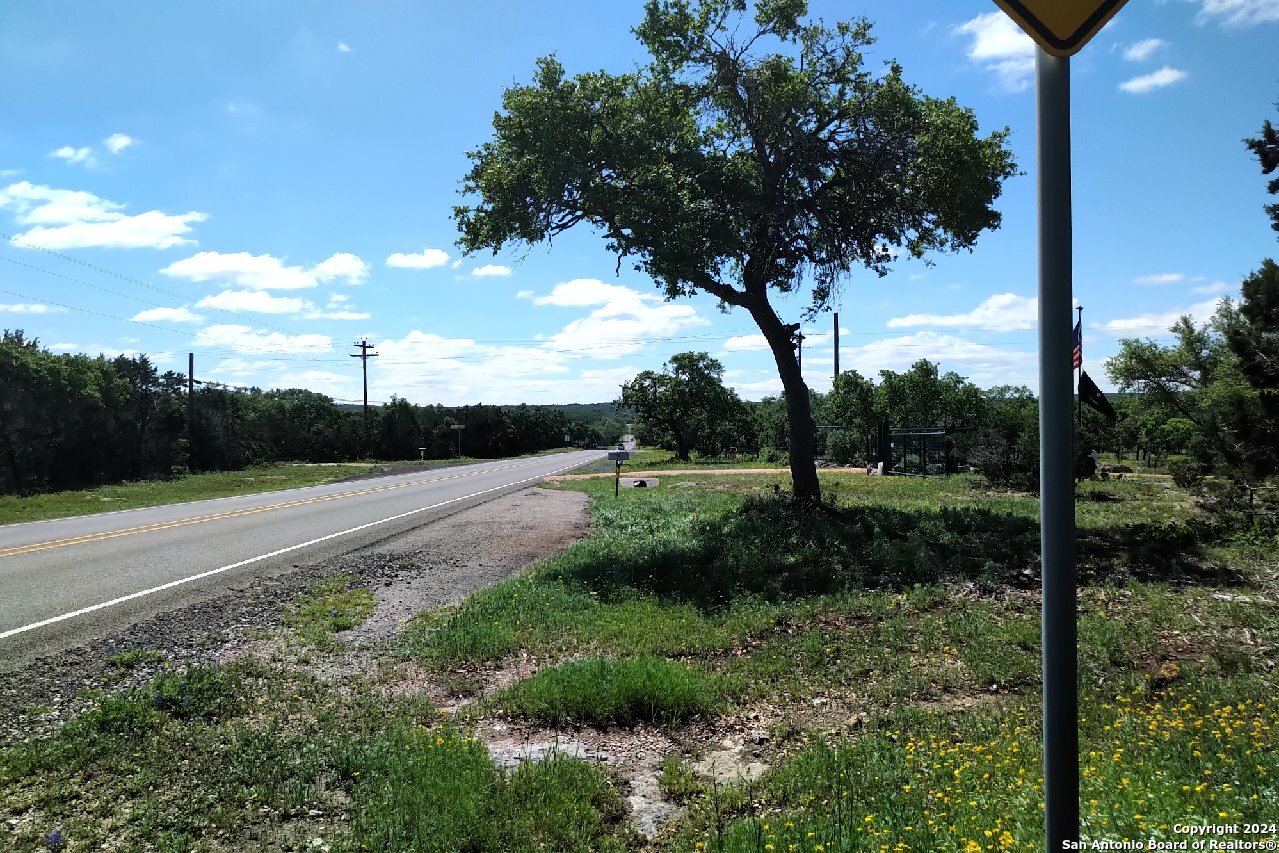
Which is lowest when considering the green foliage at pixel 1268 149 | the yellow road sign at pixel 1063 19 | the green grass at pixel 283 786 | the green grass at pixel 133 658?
the green grass at pixel 283 786

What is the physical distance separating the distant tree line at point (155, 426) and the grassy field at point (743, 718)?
3652cm

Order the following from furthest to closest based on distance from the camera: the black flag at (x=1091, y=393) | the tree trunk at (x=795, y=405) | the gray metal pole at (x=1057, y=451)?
the tree trunk at (x=795, y=405)
the black flag at (x=1091, y=393)
the gray metal pole at (x=1057, y=451)

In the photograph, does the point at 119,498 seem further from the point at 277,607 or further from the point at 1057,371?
the point at 1057,371

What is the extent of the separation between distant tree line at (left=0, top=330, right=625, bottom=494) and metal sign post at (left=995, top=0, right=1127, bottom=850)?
138ft

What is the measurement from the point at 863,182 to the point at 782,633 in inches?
406

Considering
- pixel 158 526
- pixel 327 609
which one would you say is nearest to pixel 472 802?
pixel 327 609

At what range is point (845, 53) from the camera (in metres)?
14.8

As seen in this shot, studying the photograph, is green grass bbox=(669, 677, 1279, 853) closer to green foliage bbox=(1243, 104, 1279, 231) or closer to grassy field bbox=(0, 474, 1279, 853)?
grassy field bbox=(0, 474, 1279, 853)

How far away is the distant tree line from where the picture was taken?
134ft

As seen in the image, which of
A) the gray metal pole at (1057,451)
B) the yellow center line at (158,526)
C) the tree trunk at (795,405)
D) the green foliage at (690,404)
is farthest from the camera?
the green foliage at (690,404)

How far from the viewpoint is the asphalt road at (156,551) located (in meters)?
8.28

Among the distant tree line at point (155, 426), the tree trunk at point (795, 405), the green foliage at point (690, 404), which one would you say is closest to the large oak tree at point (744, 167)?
the tree trunk at point (795, 405)

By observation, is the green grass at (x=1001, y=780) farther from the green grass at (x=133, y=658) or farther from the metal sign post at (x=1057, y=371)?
the green grass at (x=133, y=658)

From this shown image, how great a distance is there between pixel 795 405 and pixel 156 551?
472 inches
